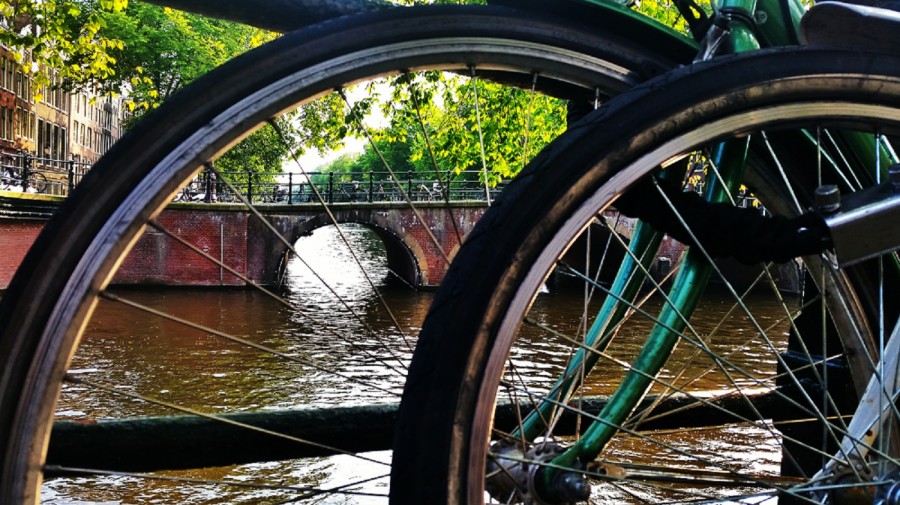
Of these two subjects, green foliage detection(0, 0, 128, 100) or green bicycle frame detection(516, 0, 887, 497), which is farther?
green foliage detection(0, 0, 128, 100)

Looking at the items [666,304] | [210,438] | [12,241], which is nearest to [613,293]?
[666,304]

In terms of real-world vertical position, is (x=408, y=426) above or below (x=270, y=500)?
above

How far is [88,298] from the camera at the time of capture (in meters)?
1.19

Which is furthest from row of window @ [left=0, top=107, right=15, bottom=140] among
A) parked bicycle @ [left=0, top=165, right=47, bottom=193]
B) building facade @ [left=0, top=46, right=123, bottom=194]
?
parked bicycle @ [left=0, top=165, right=47, bottom=193]

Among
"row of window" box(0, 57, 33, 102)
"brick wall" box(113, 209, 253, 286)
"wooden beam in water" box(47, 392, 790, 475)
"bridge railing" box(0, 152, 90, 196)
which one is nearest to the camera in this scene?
"wooden beam in water" box(47, 392, 790, 475)

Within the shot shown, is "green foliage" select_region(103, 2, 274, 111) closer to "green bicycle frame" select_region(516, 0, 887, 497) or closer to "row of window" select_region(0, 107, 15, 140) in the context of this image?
"row of window" select_region(0, 107, 15, 140)

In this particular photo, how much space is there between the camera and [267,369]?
1009 cm

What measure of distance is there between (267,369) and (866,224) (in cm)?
930

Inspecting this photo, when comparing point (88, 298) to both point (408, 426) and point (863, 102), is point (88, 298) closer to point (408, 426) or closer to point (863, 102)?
point (408, 426)

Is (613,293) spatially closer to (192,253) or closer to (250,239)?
(192,253)

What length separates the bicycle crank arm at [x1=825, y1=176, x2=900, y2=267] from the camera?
129 centimetres

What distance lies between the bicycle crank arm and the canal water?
706 mm

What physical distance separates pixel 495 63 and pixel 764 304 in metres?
17.5

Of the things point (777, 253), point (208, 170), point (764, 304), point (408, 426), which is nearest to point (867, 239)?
point (777, 253)
